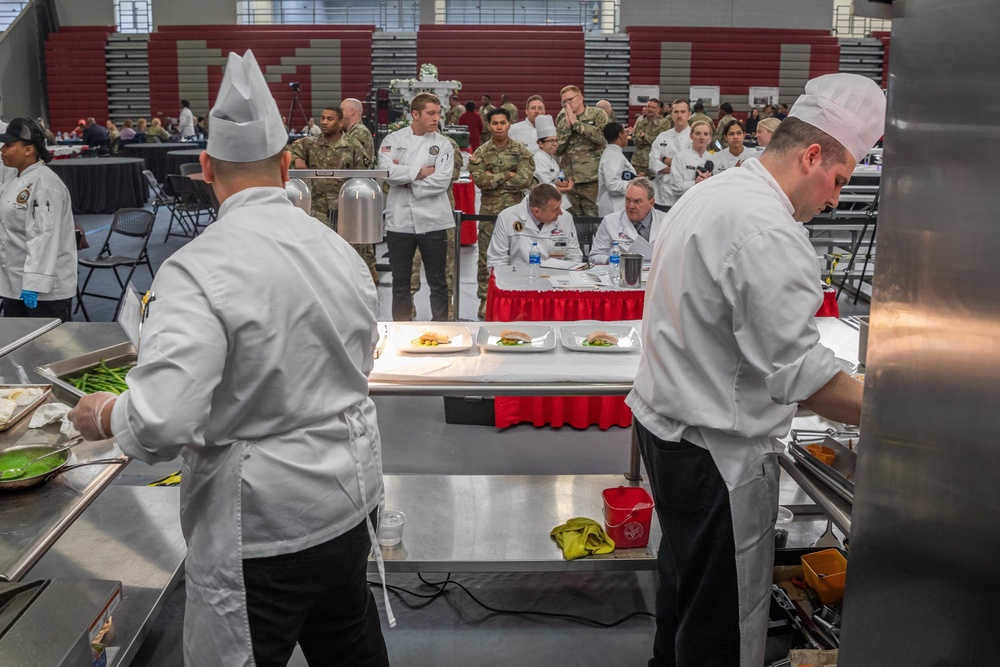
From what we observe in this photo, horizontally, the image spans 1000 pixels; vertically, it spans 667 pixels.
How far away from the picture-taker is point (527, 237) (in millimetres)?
4945

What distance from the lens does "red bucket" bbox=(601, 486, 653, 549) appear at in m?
2.67

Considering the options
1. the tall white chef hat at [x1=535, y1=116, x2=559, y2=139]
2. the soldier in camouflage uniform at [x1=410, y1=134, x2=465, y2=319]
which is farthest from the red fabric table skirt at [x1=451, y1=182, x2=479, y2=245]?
the soldier in camouflage uniform at [x1=410, y1=134, x2=465, y2=319]

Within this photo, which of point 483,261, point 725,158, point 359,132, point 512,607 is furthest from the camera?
point 725,158

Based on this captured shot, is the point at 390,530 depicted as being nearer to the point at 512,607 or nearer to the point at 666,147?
the point at 512,607

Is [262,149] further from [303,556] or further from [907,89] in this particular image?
[907,89]

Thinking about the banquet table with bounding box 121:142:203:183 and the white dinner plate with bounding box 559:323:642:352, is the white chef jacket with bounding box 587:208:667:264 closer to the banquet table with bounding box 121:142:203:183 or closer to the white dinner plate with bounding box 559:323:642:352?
the white dinner plate with bounding box 559:323:642:352

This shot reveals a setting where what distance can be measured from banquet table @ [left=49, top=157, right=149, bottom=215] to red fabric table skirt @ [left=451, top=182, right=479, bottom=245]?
4.89m

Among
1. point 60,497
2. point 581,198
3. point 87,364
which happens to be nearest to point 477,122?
point 581,198

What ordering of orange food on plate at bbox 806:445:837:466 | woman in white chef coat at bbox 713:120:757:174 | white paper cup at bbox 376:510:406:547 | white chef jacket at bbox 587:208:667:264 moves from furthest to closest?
1. woman in white chef coat at bbox 713:120:757:174
2. white chef jacket at bbox 587:208:667:264
3. white paper cup at bbox 376:510:406:547
4. orange food on plate at bbox 806:445:837:466

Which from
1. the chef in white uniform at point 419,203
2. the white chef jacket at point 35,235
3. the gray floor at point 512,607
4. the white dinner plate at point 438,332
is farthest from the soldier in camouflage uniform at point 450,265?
the white dinner plate at point 438,332

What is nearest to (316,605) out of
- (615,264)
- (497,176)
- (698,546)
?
(698,546)

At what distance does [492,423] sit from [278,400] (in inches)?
115

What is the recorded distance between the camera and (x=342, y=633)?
5.41 ft

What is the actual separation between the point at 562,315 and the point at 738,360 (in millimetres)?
2595
